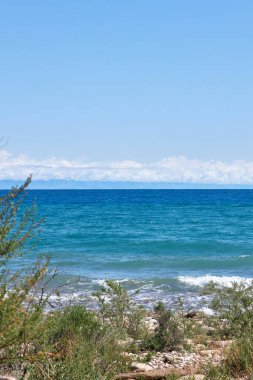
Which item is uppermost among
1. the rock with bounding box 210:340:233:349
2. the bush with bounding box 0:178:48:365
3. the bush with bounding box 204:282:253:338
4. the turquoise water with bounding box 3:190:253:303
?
the bush with bounding box 0:178:48:365

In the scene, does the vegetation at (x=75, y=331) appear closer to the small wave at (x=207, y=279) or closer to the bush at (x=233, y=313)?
the bush at (x=233, y=313)

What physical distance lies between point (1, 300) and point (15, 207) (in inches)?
44.8

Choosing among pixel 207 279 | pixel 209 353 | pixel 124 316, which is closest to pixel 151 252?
pixel 207 279

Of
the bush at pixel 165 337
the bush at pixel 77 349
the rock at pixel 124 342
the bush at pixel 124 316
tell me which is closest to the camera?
the bush at pixel 77 349

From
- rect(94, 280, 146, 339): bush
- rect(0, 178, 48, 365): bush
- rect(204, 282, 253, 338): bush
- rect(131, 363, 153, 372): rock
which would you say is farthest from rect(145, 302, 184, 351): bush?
rect(0, 178, 48, 365): bush

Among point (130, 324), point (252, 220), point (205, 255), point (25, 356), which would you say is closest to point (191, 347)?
point (130, 324)

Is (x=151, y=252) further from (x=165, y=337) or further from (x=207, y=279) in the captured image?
(x=165, y=337)

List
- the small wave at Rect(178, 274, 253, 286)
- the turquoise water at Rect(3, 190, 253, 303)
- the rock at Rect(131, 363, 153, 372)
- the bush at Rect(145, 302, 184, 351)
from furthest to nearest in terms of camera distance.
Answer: the turquoise water at Rect(3, 190, 253, 303) < the small wave at Rect(178, 274, 253, 286) < the bush at Rect(145, 302, 184, 351) < the rock at Rect(131, 363, 153, 372)

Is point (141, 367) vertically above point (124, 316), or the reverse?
point (124, 316)

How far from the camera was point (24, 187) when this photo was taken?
7770 millimetres

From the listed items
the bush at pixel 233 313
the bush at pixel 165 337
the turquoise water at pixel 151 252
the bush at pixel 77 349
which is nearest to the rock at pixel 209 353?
the bush at pixel 165 337

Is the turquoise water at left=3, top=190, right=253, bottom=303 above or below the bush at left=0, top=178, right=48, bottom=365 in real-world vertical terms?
below

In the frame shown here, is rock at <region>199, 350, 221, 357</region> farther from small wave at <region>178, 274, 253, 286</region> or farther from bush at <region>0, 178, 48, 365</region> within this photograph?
small wave at <region>178, 274, 253, 286</region>

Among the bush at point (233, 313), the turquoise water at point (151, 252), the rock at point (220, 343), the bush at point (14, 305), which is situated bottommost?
the turquoise water at point (151, 252)
